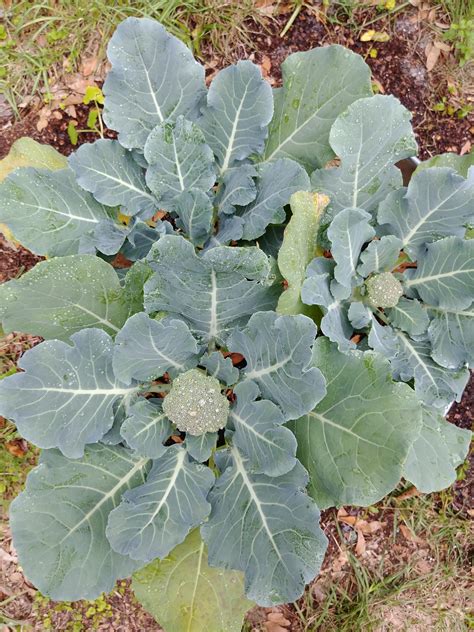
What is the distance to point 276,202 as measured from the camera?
1.84 m

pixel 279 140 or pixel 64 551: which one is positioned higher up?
pixel 279 140

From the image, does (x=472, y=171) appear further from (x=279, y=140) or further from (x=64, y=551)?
(x=64, y=551)

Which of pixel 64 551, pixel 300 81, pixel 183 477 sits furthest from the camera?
pixel 300 81

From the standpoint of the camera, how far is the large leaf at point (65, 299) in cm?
174

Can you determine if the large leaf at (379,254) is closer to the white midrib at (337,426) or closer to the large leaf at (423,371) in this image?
the large leaf at (423,371)

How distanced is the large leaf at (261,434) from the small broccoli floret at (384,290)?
0.53m

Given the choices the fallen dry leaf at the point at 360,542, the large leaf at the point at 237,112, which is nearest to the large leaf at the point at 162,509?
the large leaf at the point at 237,112

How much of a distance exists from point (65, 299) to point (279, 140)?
0.93 meters

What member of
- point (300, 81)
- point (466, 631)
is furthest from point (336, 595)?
point (300, 81)

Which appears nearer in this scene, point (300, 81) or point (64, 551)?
point (64, 551)

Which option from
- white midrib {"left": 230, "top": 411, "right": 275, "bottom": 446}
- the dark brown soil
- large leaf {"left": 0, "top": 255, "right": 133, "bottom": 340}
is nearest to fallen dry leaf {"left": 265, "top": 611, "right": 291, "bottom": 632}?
white midrib {"left": 230, "top": 411, "right": 275, "bottom": 446}

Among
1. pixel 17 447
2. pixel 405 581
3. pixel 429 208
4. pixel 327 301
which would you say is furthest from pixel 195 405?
pixel 405 581

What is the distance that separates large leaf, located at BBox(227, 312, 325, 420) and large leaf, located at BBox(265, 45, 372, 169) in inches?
27.6

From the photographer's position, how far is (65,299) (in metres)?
1.78
